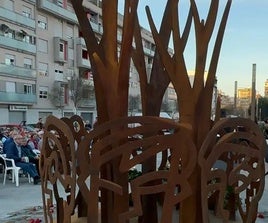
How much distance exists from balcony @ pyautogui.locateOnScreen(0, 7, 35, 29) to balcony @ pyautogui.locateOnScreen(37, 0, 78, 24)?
7.28 ft

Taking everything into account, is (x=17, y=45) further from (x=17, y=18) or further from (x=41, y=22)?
(x=41, y=22)

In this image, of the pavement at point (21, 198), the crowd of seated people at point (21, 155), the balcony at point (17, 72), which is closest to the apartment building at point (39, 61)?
the balcony at point (17, 72)

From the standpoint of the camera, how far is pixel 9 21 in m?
37.4

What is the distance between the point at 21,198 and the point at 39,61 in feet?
116

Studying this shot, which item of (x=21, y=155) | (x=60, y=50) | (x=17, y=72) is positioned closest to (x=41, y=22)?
(x=60, y=50)

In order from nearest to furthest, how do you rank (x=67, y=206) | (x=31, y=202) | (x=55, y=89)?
(x=67, y=206), (x=31, y=202), (x=55, y=89)

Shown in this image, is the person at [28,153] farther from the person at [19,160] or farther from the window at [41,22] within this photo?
the window at [41,22]

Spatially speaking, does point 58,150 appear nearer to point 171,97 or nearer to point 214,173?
point 214,173

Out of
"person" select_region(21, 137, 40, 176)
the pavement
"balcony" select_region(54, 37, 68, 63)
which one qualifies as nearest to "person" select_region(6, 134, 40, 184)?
the pavement

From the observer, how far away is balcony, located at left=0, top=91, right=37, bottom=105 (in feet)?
121

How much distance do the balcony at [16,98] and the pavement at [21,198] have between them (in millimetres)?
28406

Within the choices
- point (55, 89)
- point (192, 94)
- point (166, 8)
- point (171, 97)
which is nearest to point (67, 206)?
point (192, 94)

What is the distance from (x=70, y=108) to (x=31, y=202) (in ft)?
129

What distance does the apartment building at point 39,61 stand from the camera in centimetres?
3778
